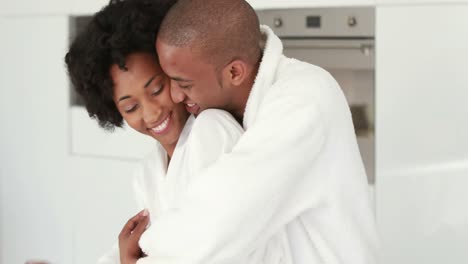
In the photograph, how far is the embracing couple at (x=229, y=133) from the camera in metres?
1.09

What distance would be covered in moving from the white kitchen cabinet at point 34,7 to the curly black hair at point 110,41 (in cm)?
189

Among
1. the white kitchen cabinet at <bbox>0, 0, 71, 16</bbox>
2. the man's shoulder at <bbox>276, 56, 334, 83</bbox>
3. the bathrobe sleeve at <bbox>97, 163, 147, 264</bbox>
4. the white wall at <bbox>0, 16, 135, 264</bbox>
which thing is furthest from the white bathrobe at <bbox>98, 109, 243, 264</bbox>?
the white kitchen cabinet at <bbox>0, 0, 71, 16</bbox>

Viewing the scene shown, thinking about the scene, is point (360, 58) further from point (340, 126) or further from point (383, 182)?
point (340, 126)

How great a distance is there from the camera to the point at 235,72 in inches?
46.8

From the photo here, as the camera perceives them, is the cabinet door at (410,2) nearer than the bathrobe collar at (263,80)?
No

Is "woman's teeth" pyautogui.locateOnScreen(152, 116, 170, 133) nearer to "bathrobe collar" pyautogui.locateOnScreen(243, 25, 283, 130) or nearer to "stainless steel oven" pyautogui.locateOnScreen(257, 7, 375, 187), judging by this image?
"bathrobe collar" pyautogui.locateOnScreen(243, 25, 283, 130)

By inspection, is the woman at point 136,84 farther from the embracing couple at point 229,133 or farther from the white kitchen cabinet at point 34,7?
the white kitchen cabinet at point 34,7

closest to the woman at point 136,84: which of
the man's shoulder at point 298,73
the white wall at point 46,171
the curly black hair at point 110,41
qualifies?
the curly black hair at point 110,41

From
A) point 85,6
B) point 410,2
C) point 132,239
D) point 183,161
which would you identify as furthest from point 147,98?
point 85,6

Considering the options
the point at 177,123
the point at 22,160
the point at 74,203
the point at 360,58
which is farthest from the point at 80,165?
the point at 177,123

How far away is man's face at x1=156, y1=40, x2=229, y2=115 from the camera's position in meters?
1.16

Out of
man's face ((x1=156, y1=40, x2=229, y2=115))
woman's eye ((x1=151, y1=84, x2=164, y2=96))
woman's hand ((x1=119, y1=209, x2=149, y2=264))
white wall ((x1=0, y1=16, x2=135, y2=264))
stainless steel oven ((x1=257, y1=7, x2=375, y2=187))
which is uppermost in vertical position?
man's face ((x1=156, y1=40, x2=229, y2=115))

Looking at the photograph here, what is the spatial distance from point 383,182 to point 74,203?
138cm

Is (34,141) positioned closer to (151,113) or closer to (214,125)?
(151,113)
